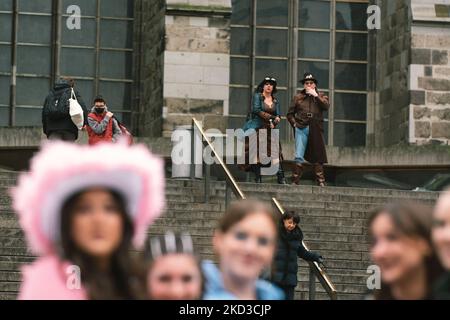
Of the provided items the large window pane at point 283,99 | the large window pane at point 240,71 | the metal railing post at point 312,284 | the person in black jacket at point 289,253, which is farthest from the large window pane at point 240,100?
the person in black jacket at point 289,253

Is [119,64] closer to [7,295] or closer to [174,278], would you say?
[7,295]

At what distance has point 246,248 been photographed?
403 cm

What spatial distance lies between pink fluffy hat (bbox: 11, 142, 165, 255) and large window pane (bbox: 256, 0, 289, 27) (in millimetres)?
22136

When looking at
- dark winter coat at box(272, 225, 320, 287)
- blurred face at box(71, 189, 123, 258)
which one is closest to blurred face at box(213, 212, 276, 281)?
blurred face at box(71, 189, 123, 258)

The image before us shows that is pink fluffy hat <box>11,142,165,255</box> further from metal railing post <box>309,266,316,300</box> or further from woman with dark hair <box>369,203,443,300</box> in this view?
metal railing post <box>309,266,316,300</box>

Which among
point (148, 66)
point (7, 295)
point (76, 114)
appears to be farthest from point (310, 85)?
point (148, 66)

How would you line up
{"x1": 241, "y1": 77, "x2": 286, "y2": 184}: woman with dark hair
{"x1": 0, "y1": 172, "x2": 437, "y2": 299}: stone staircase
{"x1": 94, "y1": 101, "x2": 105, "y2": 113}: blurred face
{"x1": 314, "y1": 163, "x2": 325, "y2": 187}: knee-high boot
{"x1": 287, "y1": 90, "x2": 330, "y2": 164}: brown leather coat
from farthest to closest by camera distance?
{"x1": 287, "y1": 90, "x2": 330, "y2": 164}: brown leather coat → {"x1": 314, "y1": 163, "x2": 325, "y2": 187}: knee-high boot → {"x1": 241, "y1": 77, "x2": 286, "y2": 184}: woman with dark hair → {"x1": 94, "y1": 101, "x2": 105, "y2": 113}: blurred face → {"x1": 0, "y1": 172, "x2": 437, "y2": 299}: stone staircase

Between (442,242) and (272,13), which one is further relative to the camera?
(272,13)

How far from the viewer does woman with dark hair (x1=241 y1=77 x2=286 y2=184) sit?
60.9 ft

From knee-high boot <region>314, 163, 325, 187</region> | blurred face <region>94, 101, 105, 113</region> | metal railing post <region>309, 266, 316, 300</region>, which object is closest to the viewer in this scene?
metal railing post <region>309, 266, 316, 300</region>

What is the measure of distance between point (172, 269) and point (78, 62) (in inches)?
852

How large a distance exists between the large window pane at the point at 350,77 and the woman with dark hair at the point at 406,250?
22.1 metres

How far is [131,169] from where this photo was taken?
382 centimetres

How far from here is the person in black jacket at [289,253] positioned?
41.8 feet
